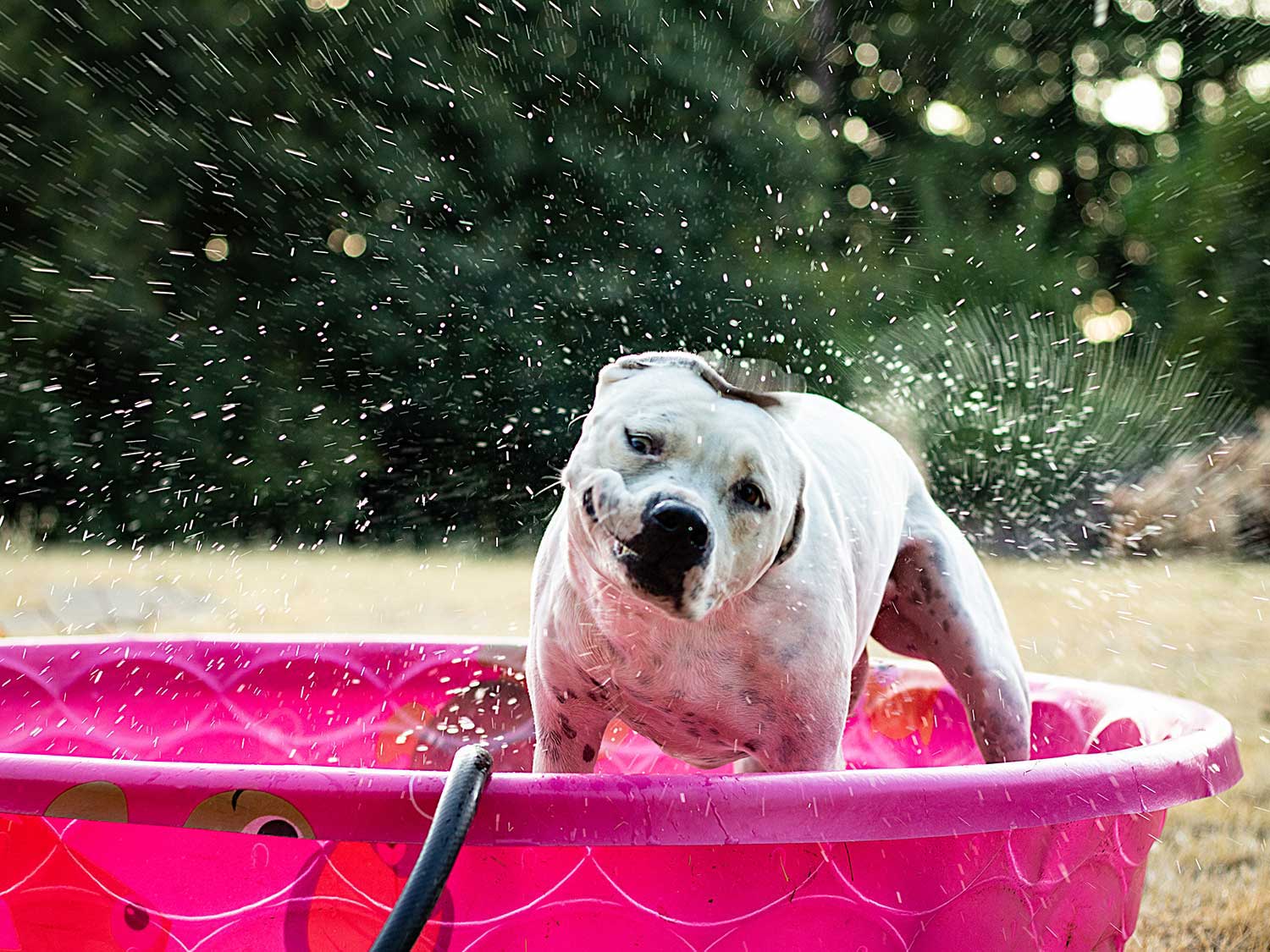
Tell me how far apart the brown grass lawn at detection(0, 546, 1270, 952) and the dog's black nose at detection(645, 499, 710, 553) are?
5.81 feet

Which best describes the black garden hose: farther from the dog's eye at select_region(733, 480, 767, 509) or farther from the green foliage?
the green foliage

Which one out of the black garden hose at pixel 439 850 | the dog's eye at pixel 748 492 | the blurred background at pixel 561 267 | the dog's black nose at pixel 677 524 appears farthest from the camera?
the blurred background at pixel 561 267

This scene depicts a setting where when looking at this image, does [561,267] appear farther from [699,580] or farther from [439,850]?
[439,850]

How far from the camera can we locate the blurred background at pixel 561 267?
1059 cm

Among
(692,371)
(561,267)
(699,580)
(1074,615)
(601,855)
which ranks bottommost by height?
(1074,615)

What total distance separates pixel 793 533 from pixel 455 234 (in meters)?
11.5

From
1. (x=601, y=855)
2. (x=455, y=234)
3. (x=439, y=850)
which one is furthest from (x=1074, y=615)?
(x=455, y=234)

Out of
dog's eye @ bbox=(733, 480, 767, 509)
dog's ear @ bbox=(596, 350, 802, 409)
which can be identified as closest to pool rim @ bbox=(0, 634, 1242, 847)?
dog's eye @ bbox=(733, 480, 767, 509)

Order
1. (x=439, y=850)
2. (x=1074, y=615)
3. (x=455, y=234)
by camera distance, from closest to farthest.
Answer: (x=439, y=850) → (x=1074, y=615) → (x=455, y=234)

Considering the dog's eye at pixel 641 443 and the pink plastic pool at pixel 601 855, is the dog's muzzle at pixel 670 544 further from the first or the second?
the pink plastic pool at pixel 601 855

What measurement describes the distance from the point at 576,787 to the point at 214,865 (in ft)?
1.70

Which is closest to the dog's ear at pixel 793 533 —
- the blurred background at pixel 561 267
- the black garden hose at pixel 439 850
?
the black garden hose at pixel 439 850

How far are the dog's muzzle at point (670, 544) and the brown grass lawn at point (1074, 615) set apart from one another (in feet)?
5.72

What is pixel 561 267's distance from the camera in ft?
40.5
